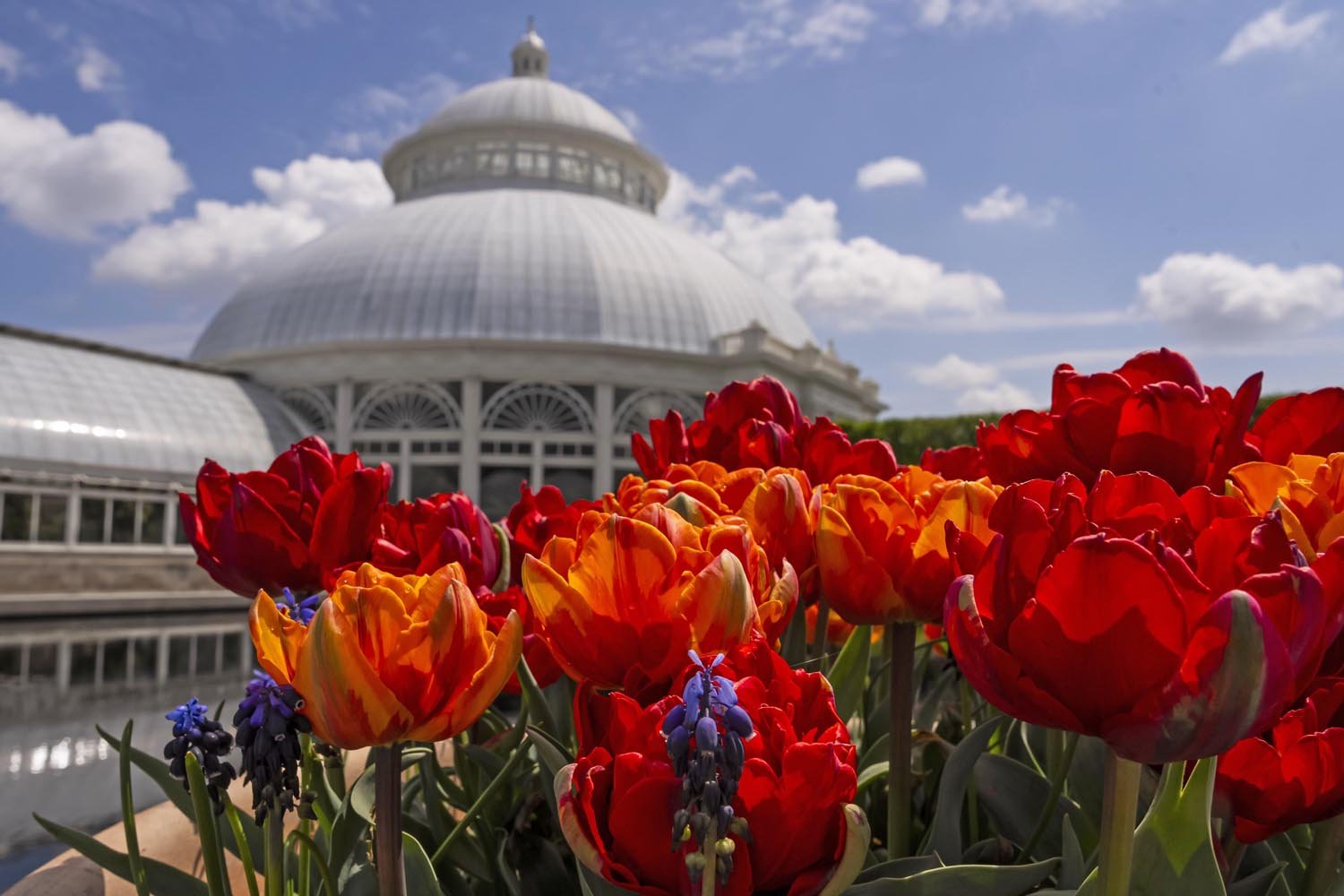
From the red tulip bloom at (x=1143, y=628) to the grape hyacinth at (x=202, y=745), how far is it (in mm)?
839

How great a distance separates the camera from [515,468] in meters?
31.5

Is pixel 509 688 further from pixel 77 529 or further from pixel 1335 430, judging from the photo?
pixel 77 529

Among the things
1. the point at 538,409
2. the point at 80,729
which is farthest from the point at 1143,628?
the point at 538,409

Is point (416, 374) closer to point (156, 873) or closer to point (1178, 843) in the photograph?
point (156, 873)

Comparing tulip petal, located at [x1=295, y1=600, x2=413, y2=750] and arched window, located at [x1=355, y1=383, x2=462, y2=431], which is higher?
arched window, located at [x1=355, y1=383, x2=462, y2=431]

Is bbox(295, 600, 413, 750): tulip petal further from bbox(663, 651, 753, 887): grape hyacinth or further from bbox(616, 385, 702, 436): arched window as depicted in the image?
bbox(616, 385, 702, 436): arched window

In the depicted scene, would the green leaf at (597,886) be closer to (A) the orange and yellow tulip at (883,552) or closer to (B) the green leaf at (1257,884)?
(A) the orange and yellow tulip at (883,552)

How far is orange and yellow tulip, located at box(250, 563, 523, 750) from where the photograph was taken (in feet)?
3.51

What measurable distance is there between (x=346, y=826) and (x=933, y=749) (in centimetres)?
111

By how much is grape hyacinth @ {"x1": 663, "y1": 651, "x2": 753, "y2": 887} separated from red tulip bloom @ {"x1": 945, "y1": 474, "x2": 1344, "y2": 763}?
0.24 meters

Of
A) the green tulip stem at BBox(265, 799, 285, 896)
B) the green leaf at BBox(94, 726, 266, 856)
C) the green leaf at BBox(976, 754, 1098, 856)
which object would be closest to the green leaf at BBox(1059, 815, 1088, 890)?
the green leaf at BBox(976, 754, 1098, 856)

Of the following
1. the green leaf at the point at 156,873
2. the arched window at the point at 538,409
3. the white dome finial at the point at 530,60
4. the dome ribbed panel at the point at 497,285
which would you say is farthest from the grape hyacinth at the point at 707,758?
the white dome finial at the point at 530,60

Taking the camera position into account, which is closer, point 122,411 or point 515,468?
point 122,411

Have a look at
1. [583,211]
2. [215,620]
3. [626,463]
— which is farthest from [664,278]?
[215,620]
